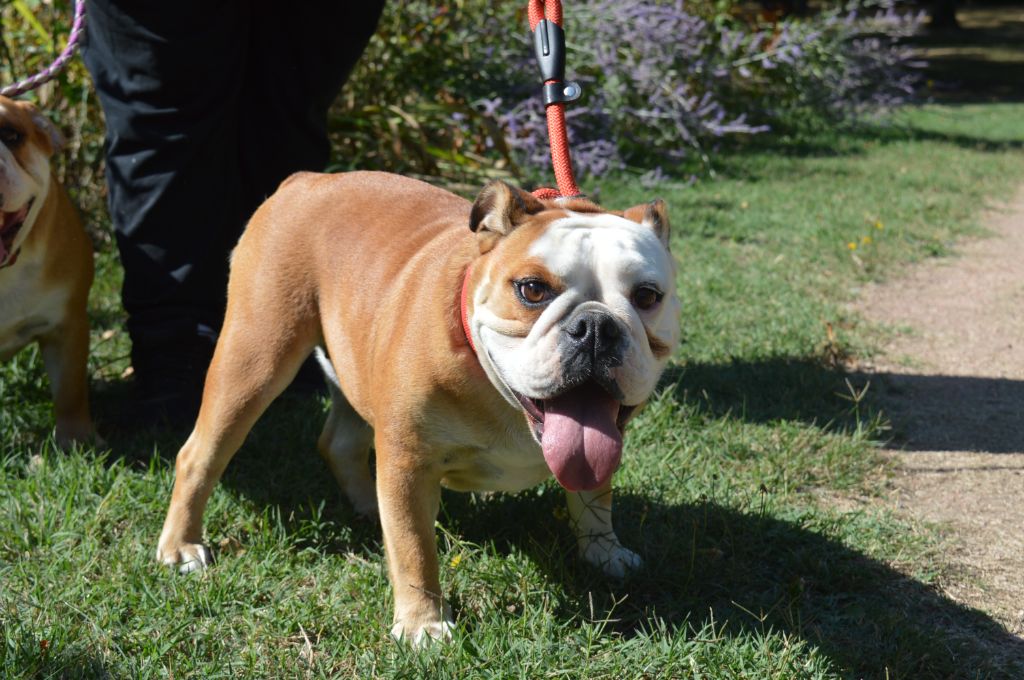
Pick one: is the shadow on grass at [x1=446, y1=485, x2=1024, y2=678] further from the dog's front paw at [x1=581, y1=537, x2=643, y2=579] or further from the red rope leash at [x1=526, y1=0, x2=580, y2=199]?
the red rope leash at [x1=526, y1=0, x2=580, y2=199]

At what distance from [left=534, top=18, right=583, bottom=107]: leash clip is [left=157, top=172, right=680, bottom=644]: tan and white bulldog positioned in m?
0.39

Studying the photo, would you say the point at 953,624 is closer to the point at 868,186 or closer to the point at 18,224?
the point at 18,224

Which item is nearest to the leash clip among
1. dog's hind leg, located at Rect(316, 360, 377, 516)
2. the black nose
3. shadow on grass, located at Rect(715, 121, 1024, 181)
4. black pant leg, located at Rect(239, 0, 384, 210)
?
the black nose

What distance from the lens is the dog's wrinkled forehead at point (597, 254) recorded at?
2.14 metres

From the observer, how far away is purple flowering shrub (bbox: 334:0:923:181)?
22.5 ft

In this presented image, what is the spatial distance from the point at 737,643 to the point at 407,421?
36.9 inches

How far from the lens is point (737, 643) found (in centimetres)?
245

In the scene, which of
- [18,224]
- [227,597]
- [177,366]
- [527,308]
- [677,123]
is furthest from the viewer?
[677,123]

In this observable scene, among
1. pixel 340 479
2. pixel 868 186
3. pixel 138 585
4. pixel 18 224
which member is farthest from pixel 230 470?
pixel 868 186

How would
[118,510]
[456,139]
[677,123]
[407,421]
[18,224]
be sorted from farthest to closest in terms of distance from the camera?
1. [677,123]
2. [456,139]
3. [18,224]
4. [118,510]
5. [407,421]

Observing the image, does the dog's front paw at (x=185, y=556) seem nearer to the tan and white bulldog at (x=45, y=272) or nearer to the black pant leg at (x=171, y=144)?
the tan and white bulldog at (x=45, y=272)

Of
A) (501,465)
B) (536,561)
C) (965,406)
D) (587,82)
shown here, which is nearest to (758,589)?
(536,561)

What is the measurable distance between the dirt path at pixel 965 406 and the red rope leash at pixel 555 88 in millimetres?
1532

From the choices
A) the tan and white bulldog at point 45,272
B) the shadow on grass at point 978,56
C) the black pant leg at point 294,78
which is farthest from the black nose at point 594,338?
the shadow on grass at point 978,56
